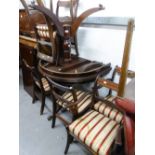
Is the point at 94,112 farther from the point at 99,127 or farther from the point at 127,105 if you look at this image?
the point at 127,105

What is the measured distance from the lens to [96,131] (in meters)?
1.41

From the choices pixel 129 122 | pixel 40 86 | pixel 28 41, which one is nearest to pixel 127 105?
pixel 129 122

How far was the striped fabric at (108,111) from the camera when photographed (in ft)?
5.28

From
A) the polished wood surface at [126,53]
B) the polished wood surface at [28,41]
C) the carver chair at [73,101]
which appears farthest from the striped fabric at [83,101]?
the polished wood surface at [28,41]

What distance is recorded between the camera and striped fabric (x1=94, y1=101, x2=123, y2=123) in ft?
5.28

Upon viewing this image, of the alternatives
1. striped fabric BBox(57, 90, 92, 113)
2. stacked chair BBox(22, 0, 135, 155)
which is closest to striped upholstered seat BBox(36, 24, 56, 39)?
stacked chair BBox(22, 0, 135, 155)

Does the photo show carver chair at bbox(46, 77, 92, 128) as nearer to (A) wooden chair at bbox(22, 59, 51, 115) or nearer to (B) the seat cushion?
(B) the seat cushion

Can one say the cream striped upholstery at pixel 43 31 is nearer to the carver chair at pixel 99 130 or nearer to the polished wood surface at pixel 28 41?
the polished wood surface at pixel 28 41

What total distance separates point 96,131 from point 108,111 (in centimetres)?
34

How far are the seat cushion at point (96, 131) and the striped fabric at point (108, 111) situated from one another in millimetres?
79

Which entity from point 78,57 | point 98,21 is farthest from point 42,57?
point 98,21
